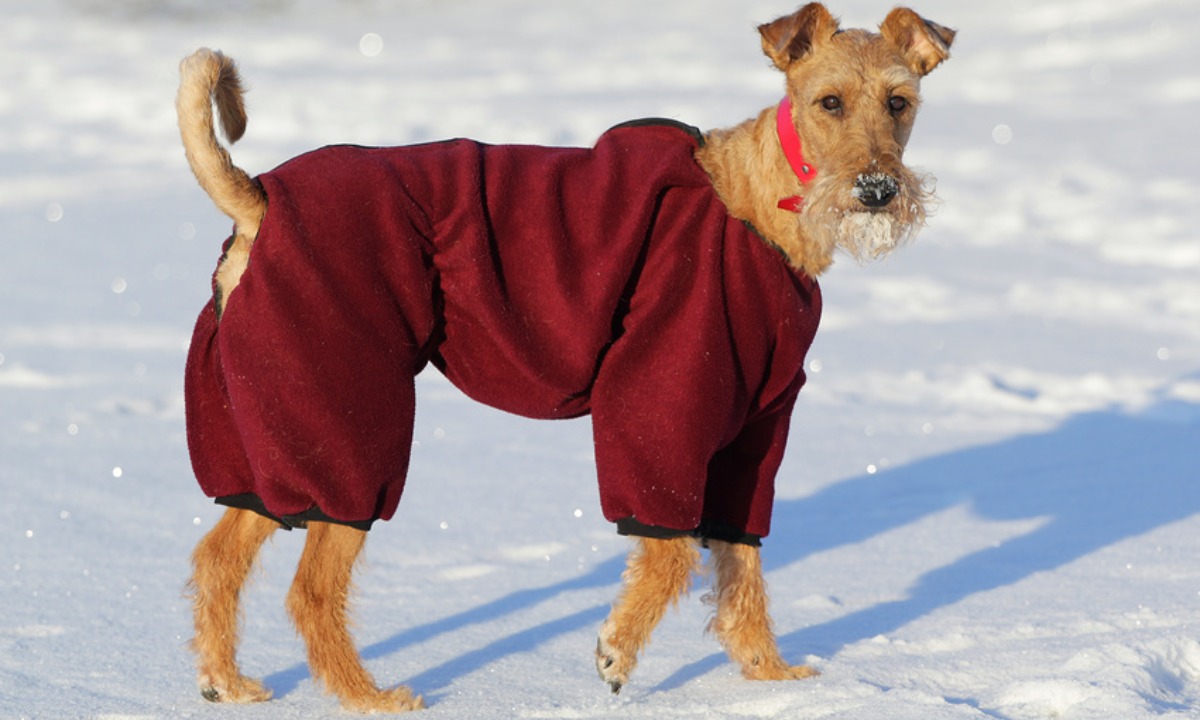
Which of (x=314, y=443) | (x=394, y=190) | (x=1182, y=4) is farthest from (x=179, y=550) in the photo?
(x=1182, y=4)

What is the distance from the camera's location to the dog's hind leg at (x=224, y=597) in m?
3.49

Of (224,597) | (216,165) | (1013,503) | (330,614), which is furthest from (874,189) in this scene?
(1013,503)

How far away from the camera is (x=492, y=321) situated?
11.1ft

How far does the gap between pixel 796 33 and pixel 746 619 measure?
1.57m

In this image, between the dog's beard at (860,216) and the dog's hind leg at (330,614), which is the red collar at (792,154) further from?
the dog's hind leg at (330,614)

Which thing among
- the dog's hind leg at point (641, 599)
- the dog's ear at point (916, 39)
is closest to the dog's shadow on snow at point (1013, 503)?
the dog's hind leg at point (641, 599)

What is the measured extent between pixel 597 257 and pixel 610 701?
3.63ft

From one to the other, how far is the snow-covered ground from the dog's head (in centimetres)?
114

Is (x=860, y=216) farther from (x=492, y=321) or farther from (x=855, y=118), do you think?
(x=492, y=321)

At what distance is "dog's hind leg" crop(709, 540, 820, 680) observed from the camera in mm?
3717

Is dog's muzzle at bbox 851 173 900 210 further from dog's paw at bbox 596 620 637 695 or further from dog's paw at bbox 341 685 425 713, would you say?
dog's paw at bbox 341 685 425 713

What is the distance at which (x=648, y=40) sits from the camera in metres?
17.4

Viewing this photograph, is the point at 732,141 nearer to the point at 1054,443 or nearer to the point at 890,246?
the point at 890,246

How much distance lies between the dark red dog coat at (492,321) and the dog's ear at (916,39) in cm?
65
